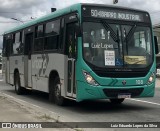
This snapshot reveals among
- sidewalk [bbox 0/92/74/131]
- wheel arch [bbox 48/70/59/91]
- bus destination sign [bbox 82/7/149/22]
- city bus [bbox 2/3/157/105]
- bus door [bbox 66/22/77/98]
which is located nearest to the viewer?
sidewalk [bbox 0/92/74/131]

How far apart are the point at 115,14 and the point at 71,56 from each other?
179 centimetres

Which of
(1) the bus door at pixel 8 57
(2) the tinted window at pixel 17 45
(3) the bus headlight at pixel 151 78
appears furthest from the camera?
(1) the bus door at pixel 8 57

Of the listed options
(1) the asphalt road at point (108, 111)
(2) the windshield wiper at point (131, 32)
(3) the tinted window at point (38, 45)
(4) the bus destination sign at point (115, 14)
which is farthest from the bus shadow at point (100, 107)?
(4) the bus destination sign at point (115, 14)

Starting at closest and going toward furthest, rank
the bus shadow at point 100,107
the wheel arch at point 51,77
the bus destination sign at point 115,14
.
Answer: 1. the bus destination sign at point 115,14
2. the bus shadow at point 100,107
3. the wheel arch at point 51,77

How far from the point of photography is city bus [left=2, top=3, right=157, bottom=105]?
11875 millimetres

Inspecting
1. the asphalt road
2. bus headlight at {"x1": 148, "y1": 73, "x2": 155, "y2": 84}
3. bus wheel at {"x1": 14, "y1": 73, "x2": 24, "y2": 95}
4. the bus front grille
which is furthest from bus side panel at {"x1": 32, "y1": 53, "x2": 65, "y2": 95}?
bus wheel at {"x1": 14, "y1": 73, "x2": 24, "y2": 95}

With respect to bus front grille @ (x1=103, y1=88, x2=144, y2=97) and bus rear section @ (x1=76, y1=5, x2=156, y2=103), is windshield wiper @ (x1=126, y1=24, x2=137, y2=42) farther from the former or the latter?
bus front grille @ (x1=103, y1=88, x2=144, y2=97)

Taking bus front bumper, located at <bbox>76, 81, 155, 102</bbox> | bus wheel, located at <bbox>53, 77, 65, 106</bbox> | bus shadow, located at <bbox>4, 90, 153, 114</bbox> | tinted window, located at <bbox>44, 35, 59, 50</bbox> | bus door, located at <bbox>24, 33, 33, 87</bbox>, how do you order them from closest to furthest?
bus front bumper, located at <bbox>76, 81, 155, 102</bbox> → bus shadow, located at <bbox>4, 90, 153, 114</bbox> → bus wheel, located at <bbox>53, 77, 65, 106</bbox> → tinted window, located at <bbox>44, 35, 59, 50</bbox> → bus door, located at <bbox>24, 33, 33, 87</bbox>

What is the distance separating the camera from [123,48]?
40.3 feet

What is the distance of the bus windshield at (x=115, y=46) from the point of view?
39.2ft

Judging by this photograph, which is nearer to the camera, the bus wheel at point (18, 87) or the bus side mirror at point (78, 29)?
the bus side mirror at point (78, 29)

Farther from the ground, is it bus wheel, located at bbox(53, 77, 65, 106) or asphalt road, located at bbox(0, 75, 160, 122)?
bus wheel, located at bbox(53, 77, 65, 106)

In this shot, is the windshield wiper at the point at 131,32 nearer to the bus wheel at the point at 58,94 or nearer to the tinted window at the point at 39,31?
the bus wheel at the point at 58,94

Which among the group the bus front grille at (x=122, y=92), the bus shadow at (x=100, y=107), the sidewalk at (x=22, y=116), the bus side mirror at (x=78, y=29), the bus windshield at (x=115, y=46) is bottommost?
the bus shadow at (x=100, y=107)
